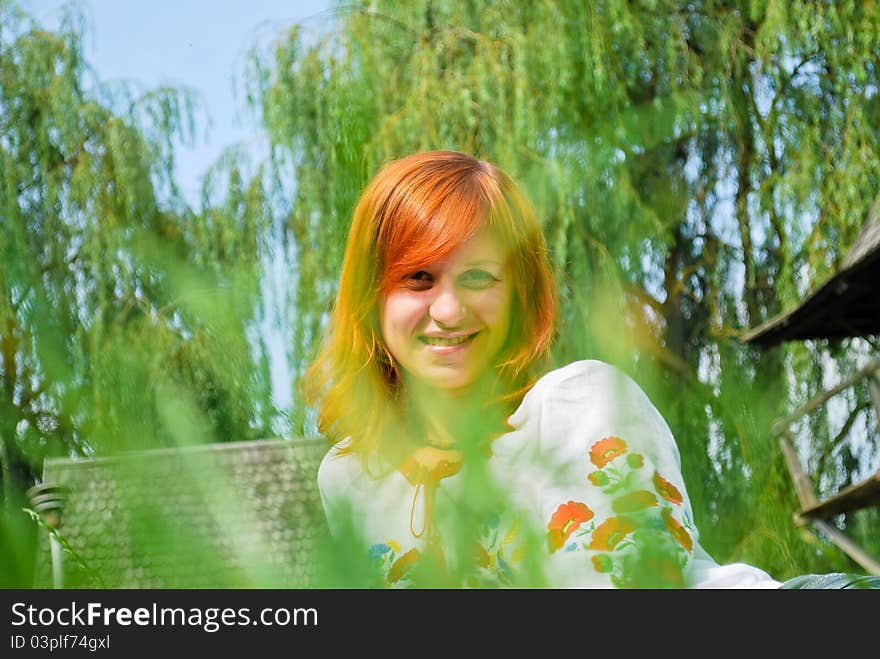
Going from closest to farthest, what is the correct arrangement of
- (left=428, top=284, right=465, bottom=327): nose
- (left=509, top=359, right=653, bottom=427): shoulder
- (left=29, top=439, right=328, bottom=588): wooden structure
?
(left=29, top=439, right=328, bottom=588): wooden structure → (left=509, top=359, right=653, bottom=427): shoulder → (left=428, top=284, right=465, bottom=327): nose

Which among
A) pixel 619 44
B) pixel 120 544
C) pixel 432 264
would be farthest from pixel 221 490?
pixel 619 44

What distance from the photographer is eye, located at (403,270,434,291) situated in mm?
687

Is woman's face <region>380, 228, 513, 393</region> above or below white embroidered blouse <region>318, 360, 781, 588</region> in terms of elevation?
above

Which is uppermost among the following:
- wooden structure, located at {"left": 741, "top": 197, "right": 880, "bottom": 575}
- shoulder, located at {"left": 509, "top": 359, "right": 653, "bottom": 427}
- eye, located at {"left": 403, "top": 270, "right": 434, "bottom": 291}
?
wooden structure, located at {"left": 741, "top": 197, "right": 880, "bottom": 575}

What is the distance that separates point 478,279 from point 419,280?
0.67 feet

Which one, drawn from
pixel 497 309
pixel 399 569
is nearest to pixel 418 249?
pixel 497 309

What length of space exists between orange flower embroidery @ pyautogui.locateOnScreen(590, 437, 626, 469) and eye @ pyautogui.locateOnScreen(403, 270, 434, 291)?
0.38 m

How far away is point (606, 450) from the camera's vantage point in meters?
0.28

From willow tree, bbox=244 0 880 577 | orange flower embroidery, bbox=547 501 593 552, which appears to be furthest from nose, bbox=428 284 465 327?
willow tree, bbox=244 0 880 577

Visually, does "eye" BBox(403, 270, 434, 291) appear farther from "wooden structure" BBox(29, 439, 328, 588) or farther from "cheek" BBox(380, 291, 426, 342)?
"wooden structure" BBox(29, 439, 328, 588)

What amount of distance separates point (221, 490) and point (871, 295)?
566 centimetres

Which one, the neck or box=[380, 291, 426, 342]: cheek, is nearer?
the neck

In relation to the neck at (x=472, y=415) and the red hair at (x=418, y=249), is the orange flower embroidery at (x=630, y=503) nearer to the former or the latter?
the neck at (x=472, y=415)
